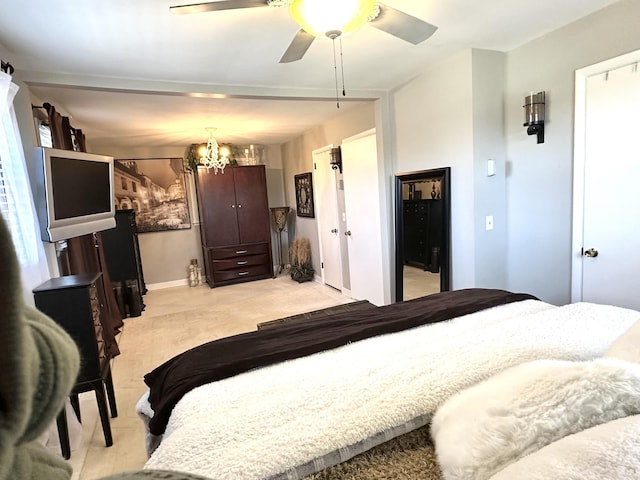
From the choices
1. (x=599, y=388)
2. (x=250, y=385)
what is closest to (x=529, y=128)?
Result: (x=599, y=388)

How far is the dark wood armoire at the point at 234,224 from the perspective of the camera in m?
5.50

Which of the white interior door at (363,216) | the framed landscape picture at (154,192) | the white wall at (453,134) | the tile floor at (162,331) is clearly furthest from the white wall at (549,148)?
the framed landscape picture at (154,192)

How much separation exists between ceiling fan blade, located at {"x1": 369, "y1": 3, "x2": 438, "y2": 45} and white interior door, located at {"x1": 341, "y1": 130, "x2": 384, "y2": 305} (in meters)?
1.92

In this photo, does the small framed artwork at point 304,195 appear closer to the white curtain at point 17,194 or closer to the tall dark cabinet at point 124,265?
the tall dark cabinet at point 124,265

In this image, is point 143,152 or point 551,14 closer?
point 551,14

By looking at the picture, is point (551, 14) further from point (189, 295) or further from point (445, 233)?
point (189, 295)

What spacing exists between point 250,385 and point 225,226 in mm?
4619

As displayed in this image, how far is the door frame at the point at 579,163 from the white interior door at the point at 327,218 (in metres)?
2.86

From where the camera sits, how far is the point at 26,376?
245mm

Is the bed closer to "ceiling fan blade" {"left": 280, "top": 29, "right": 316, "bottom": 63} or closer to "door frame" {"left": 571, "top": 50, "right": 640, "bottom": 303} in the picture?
"door frame" {"left": 571, "top": 50, "right": 640, "bottom": 303}

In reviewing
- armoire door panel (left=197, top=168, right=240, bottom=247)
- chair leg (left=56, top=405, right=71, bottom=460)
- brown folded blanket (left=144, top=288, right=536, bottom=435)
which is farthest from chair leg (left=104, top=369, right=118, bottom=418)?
armoire door panel (left=197, top=168, right=240, bottom=247)

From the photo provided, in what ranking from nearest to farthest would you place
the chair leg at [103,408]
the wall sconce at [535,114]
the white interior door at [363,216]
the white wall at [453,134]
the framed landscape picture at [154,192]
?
the chair leg at [103,408], the wall sconce at [535,114], the white wall at [453,134], the white interior door at [363,216], the framed landscape picture at [154,192]

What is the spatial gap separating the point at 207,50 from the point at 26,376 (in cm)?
241

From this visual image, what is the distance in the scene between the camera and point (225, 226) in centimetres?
562
